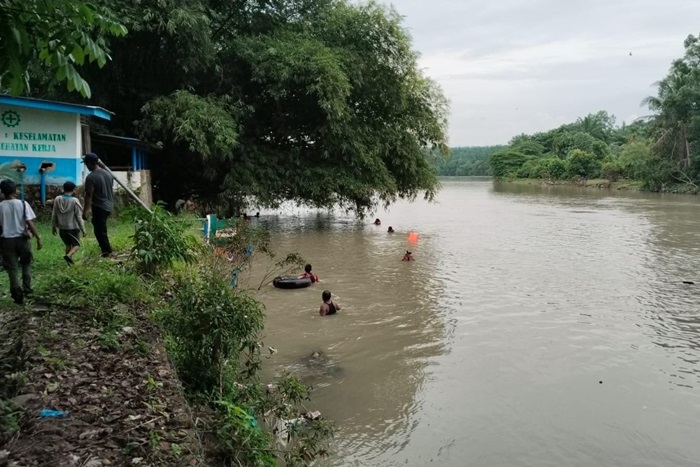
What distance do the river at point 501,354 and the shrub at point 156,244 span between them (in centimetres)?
207

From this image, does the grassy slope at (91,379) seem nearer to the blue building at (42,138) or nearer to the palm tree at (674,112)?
the blue building at (42,138)

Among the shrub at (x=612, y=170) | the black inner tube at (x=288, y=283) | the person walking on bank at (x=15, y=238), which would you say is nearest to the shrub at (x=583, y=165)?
the shrub at (x=612, y=170)

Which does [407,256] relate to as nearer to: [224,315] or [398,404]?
[398,404]

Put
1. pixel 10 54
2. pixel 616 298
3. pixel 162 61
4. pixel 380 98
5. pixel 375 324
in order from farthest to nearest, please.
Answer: pixel 380 98 → pixel 162 61 → pixel 616 298 → pixel 375 324 → pixel 10 54

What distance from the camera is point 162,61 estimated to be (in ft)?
60.6

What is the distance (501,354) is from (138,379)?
5.91 meters

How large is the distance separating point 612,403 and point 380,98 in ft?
58.8

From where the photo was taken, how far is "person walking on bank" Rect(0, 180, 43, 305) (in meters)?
6.06

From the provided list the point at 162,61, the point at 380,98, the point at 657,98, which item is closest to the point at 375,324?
the point at 162,61

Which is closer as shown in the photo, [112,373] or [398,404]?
[112,373]

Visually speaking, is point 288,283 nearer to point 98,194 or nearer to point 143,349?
point 98,194

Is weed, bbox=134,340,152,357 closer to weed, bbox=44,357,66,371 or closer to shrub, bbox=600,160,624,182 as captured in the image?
weed, bbox=44,357,66,371

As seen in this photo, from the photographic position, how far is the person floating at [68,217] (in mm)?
7746

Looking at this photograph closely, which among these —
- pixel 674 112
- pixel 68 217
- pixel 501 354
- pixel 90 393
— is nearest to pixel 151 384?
pixel 90 393
